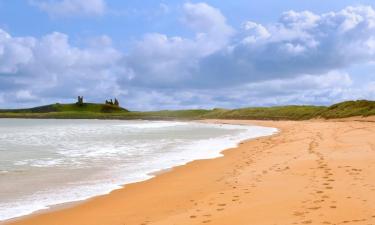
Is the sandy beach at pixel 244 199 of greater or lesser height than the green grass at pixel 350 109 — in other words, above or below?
below

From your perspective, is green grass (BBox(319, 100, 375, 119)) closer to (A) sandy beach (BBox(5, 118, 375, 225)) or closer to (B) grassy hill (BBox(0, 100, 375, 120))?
(B) grassy hill (BBox(0, 100, 375, 120))

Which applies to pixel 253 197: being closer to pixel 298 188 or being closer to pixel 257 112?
pixel 298 188

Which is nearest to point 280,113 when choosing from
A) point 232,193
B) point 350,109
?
point 350,109

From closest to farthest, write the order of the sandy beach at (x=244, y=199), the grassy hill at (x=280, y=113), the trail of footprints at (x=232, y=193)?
the sandy beach at (x=244, y=199), the trail of footprints at (x=232, y=193), the grassy hill at (x=280, y=113)

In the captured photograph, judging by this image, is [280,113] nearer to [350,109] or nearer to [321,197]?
[350,109]

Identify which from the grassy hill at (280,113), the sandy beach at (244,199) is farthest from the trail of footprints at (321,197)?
the grassy hill at (280,113)

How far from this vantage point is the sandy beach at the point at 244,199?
9.12m

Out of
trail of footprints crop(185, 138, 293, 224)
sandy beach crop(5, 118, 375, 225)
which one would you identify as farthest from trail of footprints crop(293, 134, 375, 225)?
trail of footprints crop(185, 138, 293, 224)

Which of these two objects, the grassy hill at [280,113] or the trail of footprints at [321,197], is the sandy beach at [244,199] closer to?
the trail of footprints at [321,197]

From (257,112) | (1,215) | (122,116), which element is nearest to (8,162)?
(1,215)

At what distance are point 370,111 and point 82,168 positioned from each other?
184 feet

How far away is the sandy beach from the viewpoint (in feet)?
29.9

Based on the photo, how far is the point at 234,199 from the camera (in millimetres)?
11102

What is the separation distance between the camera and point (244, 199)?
11.0 m
